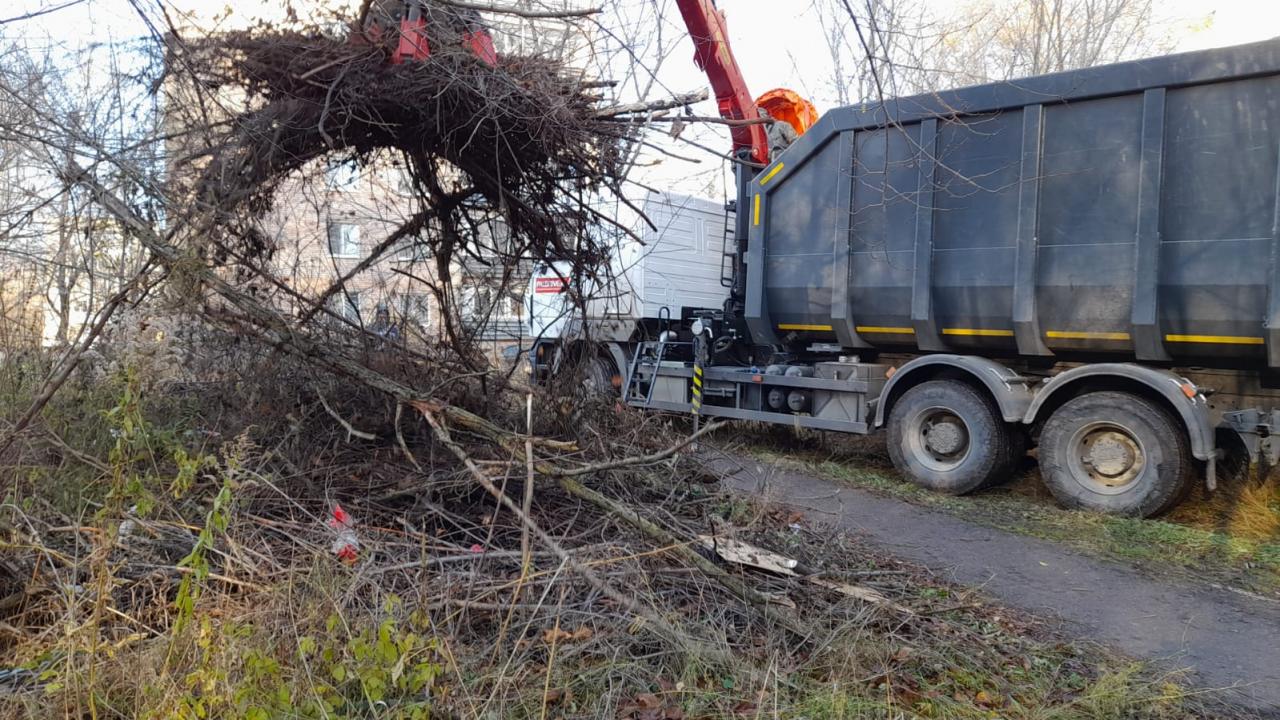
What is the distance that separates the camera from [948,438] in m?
7.59

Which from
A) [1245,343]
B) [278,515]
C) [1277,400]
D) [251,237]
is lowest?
[278,515]

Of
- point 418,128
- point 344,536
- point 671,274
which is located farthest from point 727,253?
point 344,536

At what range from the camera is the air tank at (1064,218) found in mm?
6082

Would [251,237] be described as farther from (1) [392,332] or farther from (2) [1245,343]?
(2) [1245,343]

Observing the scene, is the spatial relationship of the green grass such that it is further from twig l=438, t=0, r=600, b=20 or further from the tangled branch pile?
twig l=438, t=0, r=600, b=20

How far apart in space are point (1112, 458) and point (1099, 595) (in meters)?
2.14

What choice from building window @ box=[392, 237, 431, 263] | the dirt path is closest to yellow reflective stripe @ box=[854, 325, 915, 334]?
the dirt path

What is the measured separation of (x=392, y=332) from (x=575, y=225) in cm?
147

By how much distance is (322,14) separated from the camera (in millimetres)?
4750

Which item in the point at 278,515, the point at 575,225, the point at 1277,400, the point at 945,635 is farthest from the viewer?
the point at 1277,400

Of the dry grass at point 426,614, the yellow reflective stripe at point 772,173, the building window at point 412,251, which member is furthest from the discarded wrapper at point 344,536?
the yellow reflective stripe at point 772,173

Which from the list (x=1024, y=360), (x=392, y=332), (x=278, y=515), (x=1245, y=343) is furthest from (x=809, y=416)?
(x=278, y=515)

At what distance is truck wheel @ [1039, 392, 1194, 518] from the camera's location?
20.9 feet

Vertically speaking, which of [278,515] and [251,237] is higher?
[251,237]
